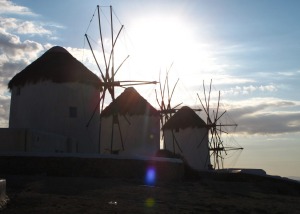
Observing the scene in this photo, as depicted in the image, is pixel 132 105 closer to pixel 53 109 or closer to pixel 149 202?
pixel 53 109

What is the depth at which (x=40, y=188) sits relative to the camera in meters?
12.1

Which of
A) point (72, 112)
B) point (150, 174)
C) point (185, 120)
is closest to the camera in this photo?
point (150, 174)

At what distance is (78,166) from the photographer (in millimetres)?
16734

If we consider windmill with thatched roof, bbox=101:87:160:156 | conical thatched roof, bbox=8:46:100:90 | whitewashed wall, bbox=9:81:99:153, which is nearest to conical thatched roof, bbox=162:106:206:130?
windmill with thatched roof, bbox=101:87:160:156

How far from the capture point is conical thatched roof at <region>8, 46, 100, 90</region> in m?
24.3

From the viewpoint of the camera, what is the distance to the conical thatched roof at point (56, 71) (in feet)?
79.6

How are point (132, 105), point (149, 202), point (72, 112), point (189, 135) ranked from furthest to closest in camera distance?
point (189, 135), point (132, 105), point (72, 112), point (149, 202)

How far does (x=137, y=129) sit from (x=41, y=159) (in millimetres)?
17055

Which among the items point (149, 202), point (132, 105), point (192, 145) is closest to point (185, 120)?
point (192, 145)

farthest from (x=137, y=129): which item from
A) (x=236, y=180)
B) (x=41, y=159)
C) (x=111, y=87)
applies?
(x=41, y=159)

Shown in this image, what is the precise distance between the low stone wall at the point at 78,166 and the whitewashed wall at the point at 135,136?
1450 cm

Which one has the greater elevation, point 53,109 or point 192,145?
point 53,109

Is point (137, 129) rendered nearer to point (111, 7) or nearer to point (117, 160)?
point (111, 7)

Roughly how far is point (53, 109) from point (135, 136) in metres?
10.4
